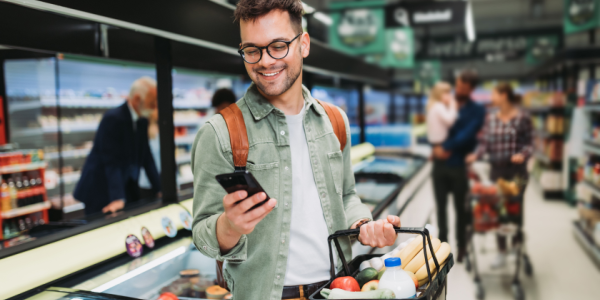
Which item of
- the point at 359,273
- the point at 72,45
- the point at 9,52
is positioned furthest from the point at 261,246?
the point at 9,52

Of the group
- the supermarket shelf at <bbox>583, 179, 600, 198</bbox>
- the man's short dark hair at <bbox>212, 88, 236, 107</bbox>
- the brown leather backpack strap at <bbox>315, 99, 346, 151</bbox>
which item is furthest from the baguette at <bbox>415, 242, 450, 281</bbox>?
the supermarket shelf at <bbox>583, 179, 600, 198</bbox>

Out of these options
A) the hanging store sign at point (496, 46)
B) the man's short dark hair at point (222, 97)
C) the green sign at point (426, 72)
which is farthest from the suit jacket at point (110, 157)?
the green sign at point (426, 72)

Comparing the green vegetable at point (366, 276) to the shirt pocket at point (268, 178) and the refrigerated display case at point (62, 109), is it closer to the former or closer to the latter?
the shirt pocket at point (268, 178)

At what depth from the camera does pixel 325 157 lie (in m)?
1.51

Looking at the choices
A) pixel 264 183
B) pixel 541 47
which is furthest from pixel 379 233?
pixel 541 47

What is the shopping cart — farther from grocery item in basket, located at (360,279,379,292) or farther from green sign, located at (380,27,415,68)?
green sign, located at (380,27,415,68)

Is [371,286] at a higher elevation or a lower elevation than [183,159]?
lower

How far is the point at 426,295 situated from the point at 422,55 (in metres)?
→ 11.1

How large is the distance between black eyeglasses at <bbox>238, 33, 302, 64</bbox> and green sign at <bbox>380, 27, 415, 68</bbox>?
341 inches

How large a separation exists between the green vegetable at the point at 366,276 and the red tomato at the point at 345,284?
0.06m

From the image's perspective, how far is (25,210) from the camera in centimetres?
505

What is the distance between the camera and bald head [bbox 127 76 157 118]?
3.96 m

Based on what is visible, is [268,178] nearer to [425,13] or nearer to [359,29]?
[425,13]

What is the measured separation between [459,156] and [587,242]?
7.08ft
